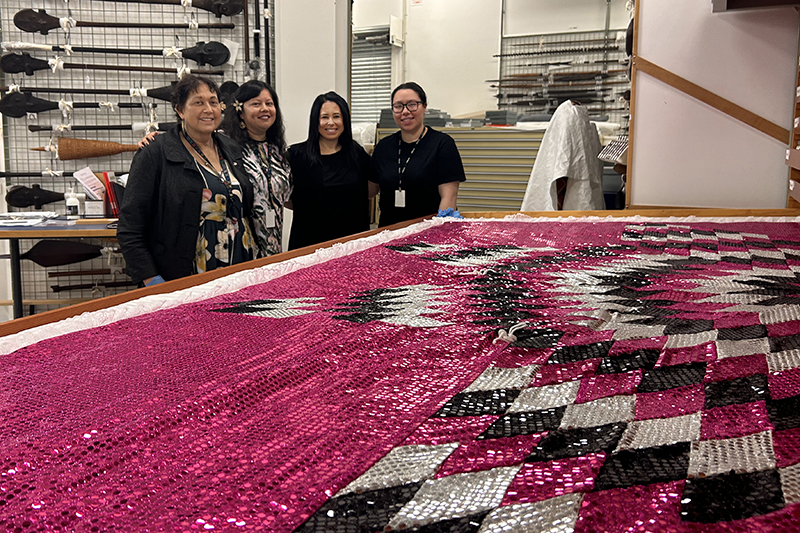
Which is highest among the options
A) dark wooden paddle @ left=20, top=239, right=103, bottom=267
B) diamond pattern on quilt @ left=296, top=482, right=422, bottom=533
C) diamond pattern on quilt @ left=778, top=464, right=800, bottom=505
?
diamond pattern on quilt @ left=778, top=464, right=800, bottom=505

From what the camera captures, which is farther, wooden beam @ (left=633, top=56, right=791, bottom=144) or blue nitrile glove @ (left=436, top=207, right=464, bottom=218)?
wooden beam @ (left=633, top=56, right=791, bottom=144)

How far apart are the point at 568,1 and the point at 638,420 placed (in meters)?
6.90

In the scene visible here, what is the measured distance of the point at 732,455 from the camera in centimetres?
59

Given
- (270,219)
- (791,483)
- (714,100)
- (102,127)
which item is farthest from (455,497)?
(102,127)

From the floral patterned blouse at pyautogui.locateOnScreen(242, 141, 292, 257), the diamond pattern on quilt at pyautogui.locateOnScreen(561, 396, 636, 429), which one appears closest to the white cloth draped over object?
the floral patterned blouse at pyautogui.locateOnScreen(242, 141, 292, 257)

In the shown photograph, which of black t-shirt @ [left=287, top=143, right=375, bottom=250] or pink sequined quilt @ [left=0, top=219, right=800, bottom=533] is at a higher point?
black t-shirt @ [left=287, top=143, right=375, bottom=250]

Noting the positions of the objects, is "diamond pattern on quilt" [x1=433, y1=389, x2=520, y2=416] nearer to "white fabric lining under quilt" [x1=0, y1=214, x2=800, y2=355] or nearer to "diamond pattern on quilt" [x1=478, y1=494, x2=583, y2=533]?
"diamond pattern on quilt" [x1=478, y1=494, x2=583, y2=533]

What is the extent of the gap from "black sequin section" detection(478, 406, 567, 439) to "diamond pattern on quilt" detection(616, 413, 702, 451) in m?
0.07

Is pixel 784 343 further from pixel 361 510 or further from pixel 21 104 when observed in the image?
pixel 21 104

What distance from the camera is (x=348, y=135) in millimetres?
2727

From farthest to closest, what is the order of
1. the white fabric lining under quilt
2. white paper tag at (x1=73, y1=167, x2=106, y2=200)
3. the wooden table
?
white paper tag at (x1=73, y1=167, x2=106, y2=200)
the wooden table
the white fabric lining under quilt

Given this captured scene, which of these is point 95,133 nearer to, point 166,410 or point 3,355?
point 3,355

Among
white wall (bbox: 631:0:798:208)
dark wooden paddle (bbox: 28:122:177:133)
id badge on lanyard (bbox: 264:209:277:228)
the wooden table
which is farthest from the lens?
dark wooden paddle (bbox: 28:122:177:133)

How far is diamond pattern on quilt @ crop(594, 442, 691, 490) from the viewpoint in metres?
0.55
